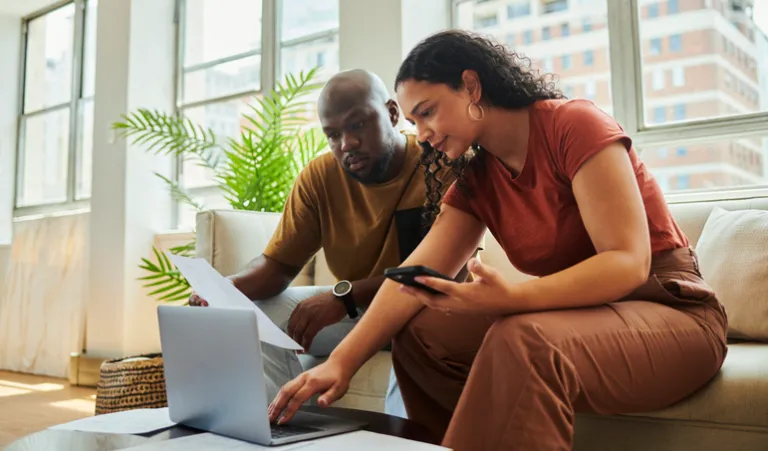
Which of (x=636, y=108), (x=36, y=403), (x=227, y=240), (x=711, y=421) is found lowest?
(x=36, y=403)

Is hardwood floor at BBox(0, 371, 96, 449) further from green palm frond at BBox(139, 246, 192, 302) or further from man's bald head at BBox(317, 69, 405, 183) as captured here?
man's bald head at BBox(317, 69, 405, 183)

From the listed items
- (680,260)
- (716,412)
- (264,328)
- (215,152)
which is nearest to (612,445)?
(716,412)

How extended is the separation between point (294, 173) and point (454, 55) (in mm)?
1672

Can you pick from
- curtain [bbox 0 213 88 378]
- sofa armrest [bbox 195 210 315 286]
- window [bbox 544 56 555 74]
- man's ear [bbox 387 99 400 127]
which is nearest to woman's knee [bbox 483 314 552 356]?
man's ear [bbox 387 99 400 127]

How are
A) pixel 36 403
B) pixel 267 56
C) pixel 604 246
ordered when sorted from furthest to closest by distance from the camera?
pixel 267 56, pixel 36 403, pixel 604 246

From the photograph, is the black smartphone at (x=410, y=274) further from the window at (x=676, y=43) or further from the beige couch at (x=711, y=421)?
the window at (x=676, y=43)

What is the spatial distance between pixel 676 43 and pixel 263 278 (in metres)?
1.69

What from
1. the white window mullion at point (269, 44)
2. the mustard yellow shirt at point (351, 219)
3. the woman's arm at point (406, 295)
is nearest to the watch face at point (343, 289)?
the mustard yellow shirt at point (351, 219)

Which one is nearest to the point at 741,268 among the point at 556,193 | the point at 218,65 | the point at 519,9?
the point at 556,193

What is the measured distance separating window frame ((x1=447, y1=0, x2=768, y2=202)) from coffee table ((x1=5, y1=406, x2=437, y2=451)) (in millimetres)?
1823

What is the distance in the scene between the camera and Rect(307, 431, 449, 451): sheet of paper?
82cm

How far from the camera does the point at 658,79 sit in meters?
2.59

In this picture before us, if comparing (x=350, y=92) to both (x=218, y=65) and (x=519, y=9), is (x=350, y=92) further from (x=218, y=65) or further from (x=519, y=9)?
(x=218, y=65)

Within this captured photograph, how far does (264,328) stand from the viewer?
1003 millimetres
